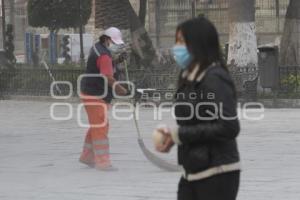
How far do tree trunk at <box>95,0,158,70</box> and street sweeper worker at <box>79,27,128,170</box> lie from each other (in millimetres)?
10592

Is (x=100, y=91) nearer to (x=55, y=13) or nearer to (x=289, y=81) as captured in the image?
(x=289, y=81)

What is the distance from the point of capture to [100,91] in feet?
34.4

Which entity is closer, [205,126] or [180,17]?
[205,126]

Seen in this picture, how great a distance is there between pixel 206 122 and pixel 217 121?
77 millimetres

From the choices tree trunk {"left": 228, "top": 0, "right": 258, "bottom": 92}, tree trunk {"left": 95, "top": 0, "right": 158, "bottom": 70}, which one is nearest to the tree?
tree trunk {"left": 95, "top": 0, "right": 158, "bottom": 70}

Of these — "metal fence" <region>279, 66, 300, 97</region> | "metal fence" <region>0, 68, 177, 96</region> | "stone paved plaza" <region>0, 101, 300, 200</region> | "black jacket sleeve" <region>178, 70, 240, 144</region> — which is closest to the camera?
"black jacket sleeve" <region>178, 70, 240, 144</region>

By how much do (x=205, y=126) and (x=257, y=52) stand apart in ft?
52.6

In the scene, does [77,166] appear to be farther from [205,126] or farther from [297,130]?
[205,126]

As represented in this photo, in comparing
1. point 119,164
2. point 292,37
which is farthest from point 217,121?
point 292,37

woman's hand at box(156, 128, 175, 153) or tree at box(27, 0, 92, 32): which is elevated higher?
tree at box(27, 0, 92, 32)

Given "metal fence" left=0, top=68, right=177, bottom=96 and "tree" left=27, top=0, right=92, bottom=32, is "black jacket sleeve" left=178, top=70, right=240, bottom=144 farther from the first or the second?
"tree" left=27, top=0, right=92, bottom=32

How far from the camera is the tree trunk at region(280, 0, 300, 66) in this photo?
71.3 ft

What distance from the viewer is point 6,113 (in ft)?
64.2

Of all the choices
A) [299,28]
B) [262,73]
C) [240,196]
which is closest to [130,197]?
[240,196]
